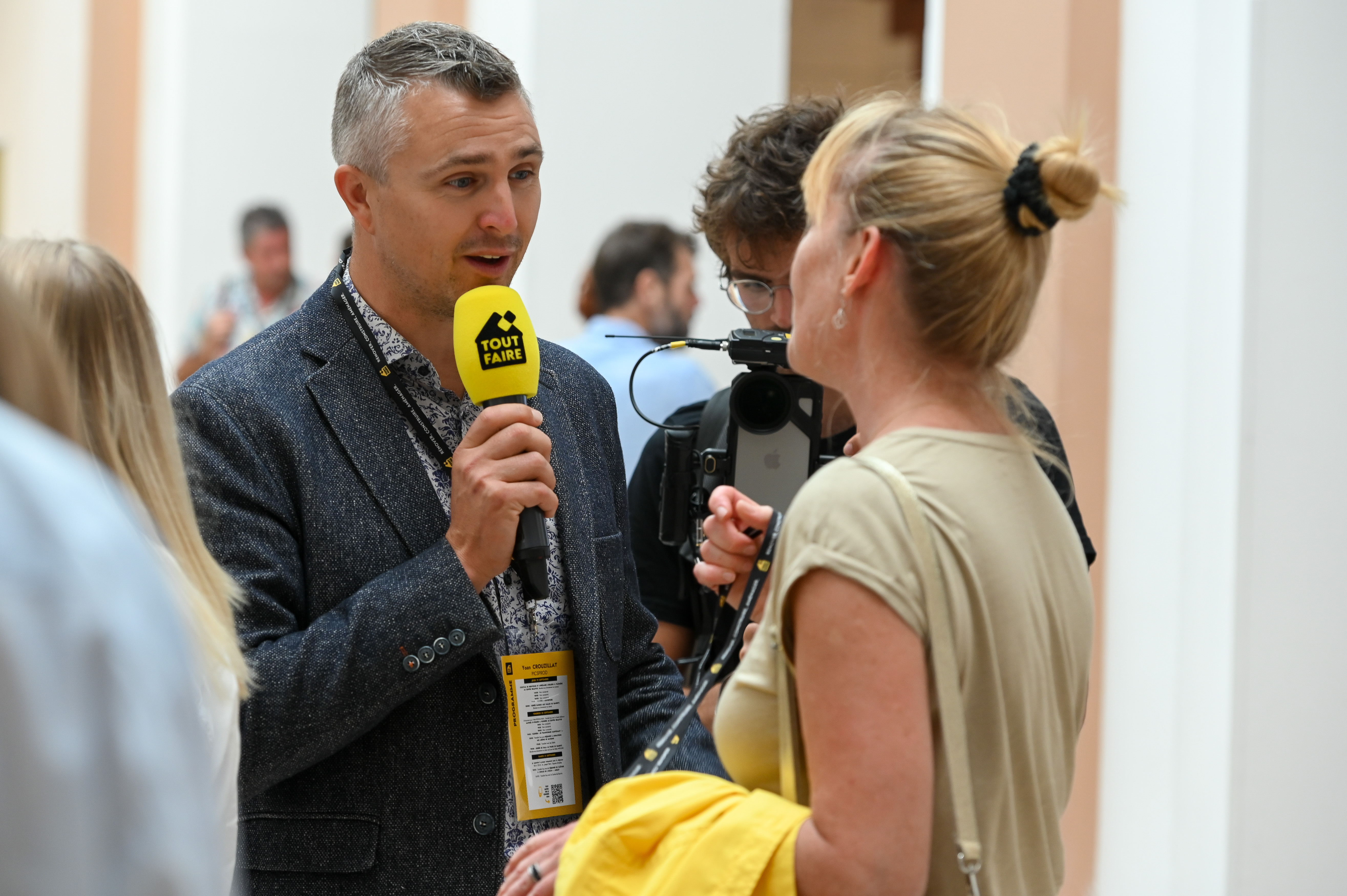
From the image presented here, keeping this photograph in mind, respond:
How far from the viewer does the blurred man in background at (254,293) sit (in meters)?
6.68

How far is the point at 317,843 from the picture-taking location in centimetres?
162

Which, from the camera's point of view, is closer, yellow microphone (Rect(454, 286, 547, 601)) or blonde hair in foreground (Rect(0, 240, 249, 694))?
blonde hair in foreground (Rect(0, 240, 249, 694))

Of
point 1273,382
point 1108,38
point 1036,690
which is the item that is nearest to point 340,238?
point 1108,38

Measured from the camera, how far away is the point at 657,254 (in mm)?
4609

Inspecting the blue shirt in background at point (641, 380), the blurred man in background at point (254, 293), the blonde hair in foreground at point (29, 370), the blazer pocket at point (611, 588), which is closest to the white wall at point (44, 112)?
the blurred man in background at point (254, 293)

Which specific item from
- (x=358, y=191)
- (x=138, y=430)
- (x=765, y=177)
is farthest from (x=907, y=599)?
(x=765, y=177)

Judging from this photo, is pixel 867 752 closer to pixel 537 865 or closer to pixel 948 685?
pixel 948 685

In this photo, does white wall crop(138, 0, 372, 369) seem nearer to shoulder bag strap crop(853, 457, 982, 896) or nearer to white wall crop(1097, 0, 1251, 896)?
white wall crop(1097, 0, 1251, 896)

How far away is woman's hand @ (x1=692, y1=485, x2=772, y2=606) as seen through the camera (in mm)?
1594

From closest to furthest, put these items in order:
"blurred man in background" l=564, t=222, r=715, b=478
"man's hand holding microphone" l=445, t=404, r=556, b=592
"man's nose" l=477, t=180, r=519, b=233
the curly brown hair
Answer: "man's hand holding microphone" l=445, t=404, r=556, b=592 < "man's nose" l=477, t=180, r=519, b=233 < the curly brown hair < "blurred man in background" l=564, t=222, r=715, b=478

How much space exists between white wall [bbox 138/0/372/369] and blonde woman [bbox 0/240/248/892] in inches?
221

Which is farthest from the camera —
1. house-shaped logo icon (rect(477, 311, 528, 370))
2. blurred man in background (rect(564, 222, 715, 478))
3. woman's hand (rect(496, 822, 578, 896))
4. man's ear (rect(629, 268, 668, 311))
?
man's ear (rect(629, 268, 668, 311))

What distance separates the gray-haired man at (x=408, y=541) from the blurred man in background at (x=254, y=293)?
5072mm

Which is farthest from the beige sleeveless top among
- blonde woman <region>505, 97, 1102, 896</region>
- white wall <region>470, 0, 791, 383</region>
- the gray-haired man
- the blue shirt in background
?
white wall <region>470, 0, 791, 383</region>
